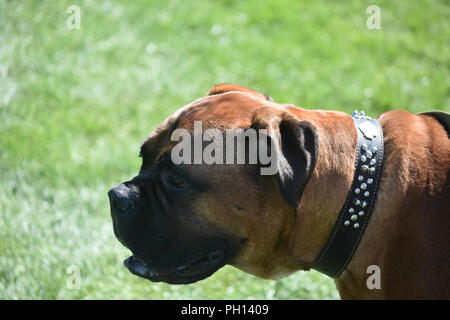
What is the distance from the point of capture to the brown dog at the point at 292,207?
9.31 ft

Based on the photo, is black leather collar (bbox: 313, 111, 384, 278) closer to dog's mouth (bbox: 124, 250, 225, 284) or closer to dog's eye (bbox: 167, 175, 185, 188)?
dog's mouth (bbox: 124, 250, 225, 284)

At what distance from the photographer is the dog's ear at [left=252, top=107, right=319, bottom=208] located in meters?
2.74

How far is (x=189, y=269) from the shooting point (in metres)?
3.10

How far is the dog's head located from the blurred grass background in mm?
1457

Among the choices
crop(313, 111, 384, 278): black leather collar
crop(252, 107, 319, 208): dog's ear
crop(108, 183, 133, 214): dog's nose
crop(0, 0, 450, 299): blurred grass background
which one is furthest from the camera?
crop(0, 0, 450, 299): blurred grass background

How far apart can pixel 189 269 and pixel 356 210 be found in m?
0.98

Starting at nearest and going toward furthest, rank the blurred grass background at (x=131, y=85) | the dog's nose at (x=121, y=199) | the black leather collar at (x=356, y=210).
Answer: the black leather collar at (x=356, y=210) → the dog's nose at (x=121, y=199) → the blurred grass background at (x=131, y=85)

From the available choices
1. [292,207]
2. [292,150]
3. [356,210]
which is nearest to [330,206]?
[356,210]

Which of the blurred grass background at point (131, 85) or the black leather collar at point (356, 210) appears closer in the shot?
the black leather collar at point (356, 210)

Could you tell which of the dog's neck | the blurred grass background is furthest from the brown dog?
the blurred grass background

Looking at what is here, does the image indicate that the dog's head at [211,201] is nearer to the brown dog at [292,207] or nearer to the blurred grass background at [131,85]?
the brown dog at [292,207]

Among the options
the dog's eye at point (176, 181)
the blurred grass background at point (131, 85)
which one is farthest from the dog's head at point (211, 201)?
the blurred grass background at point (131, 85)

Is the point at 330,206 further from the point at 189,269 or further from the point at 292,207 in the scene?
the point at 189,269
